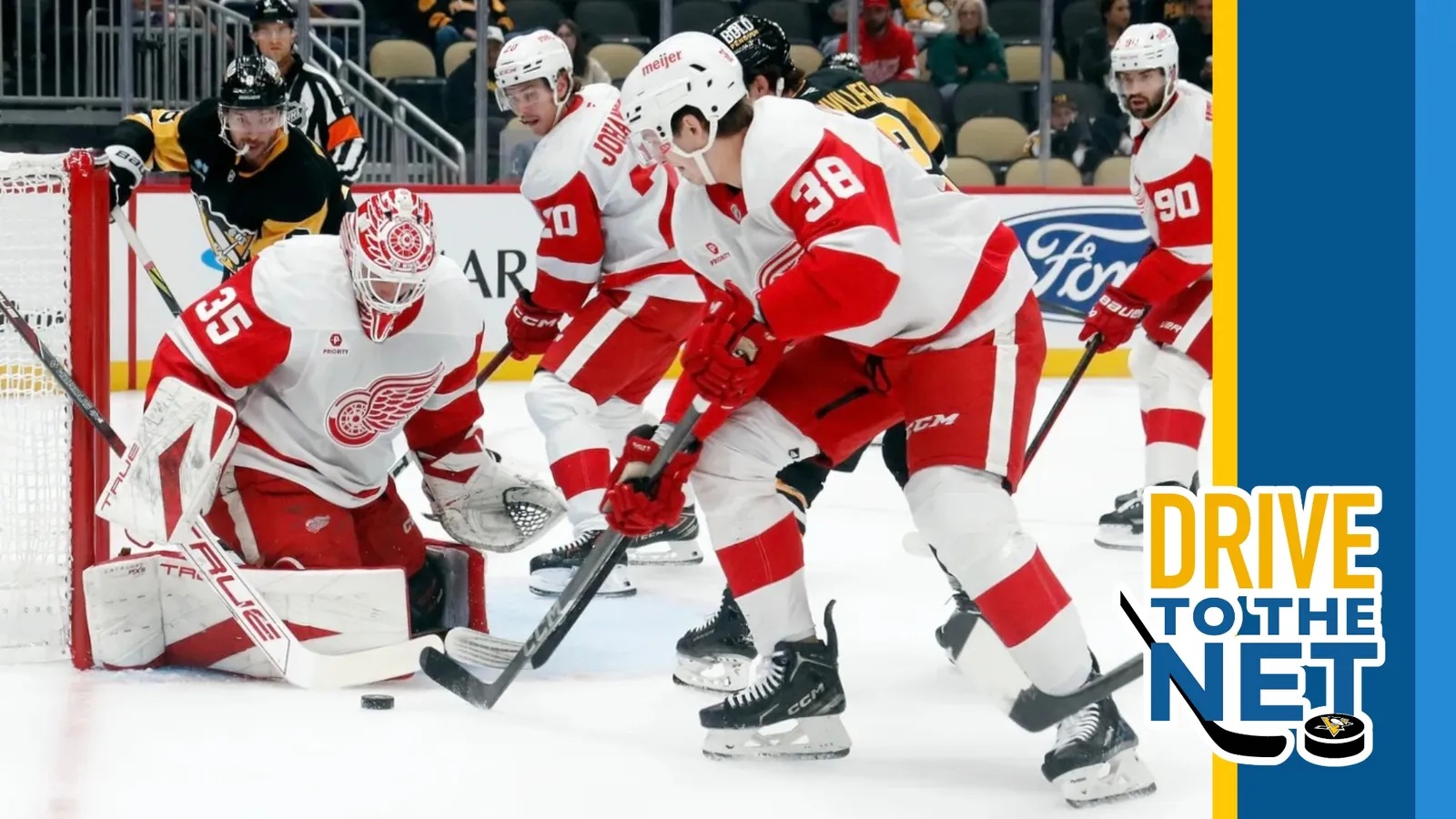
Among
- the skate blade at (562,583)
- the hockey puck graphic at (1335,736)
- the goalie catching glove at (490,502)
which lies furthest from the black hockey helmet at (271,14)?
the hockey puck graphic at (1335,736)

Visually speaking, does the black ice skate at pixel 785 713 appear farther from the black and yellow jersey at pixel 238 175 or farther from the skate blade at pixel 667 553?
the black and yellow jersey at pixel 238 175

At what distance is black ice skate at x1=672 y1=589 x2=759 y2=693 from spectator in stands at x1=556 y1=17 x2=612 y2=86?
15.3 ft

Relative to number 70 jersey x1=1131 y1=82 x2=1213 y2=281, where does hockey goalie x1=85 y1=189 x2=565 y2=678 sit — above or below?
below

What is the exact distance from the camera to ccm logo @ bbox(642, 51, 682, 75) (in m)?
2.48

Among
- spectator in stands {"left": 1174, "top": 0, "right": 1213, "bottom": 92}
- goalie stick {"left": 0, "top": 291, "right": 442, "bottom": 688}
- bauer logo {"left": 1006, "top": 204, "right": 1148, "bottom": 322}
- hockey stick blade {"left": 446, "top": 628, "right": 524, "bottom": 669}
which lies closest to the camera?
goalie stick {"left": 0, "top": 291, "right": 442, "bottom": 688}

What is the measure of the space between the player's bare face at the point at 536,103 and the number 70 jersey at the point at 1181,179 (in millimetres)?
1387

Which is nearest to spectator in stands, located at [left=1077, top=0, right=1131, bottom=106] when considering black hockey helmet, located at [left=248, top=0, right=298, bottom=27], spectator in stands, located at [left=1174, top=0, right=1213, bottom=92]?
spectator in stands, located at [left=1174, top=0, right=1213, bottom=92]

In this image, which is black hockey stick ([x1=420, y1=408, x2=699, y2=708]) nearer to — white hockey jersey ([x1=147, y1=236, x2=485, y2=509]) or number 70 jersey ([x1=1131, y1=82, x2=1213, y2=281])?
white hockey jersey ([x1=147, y1=236, x2=485, y2=509])

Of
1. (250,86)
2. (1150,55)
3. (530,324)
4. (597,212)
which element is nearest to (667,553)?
(530,324)

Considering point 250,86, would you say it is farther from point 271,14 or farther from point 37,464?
point 37,464

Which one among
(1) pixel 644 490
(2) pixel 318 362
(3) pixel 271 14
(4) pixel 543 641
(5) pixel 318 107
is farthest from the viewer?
(3) pixel 271 14

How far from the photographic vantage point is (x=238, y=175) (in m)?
4.16

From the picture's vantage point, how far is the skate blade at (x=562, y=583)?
3.80 metres

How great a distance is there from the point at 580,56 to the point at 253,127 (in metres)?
3.98
